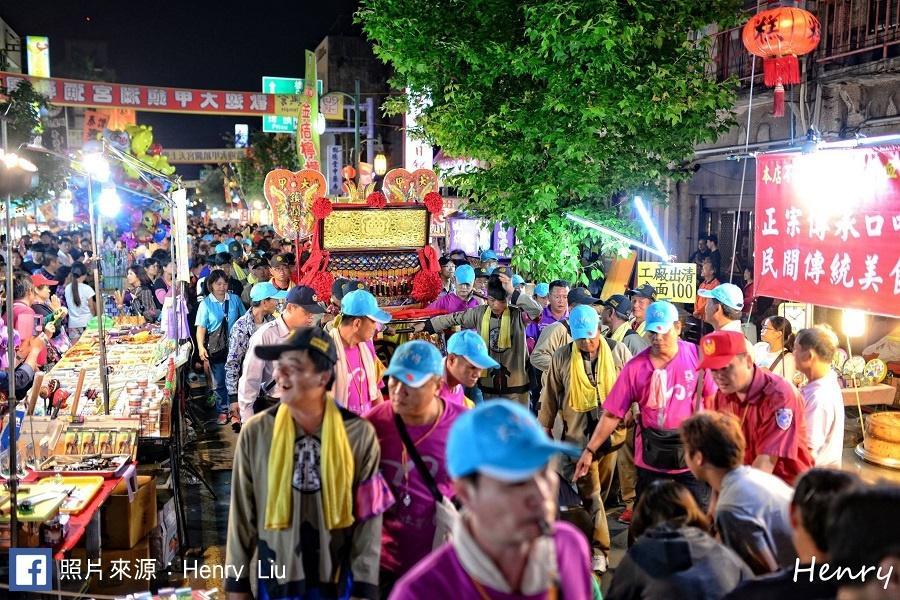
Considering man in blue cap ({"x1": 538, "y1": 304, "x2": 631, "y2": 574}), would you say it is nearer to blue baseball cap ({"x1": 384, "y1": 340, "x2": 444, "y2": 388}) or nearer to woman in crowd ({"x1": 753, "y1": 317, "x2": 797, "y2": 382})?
woman in crowd ({"x1": 753, "y1": 317, "x2": 797, "y2": 382})

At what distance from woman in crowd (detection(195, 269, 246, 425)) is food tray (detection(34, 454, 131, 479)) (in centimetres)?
484

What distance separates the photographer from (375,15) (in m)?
11.4

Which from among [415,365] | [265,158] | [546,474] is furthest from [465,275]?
[265,158]

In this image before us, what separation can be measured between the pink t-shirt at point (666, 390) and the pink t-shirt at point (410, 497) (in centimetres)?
236

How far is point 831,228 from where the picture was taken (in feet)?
20.8

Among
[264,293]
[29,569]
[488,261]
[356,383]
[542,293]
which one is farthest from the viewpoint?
[488,261]

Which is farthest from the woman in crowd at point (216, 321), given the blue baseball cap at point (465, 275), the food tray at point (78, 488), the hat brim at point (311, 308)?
the food tray at point (78, 488)

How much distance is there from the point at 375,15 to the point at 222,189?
91977 mm

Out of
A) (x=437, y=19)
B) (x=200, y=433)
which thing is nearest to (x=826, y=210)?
(x=437, y=19)

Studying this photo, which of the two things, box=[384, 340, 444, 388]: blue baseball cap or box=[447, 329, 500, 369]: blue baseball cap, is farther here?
box=[447, 329, 500, 369]: blue baseball cap

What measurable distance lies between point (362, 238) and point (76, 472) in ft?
19.7

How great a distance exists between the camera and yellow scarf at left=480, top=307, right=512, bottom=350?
900 centimetres

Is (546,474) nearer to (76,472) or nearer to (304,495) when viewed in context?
(304,495)

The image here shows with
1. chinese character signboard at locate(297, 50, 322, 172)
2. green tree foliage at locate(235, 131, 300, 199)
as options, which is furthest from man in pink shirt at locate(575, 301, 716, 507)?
green tree foliage at locate(235, 131, 300, 199)
